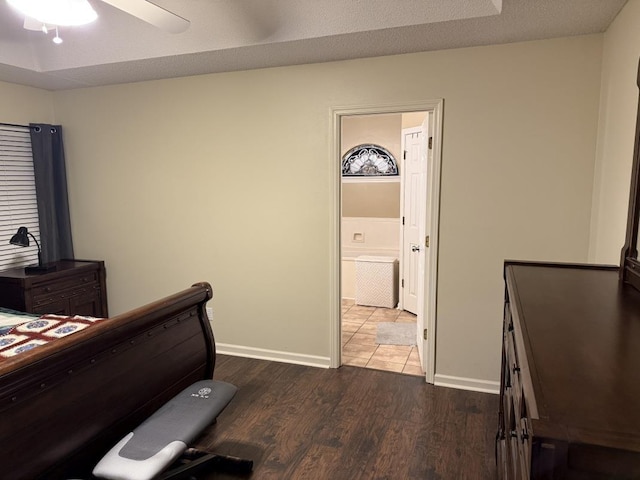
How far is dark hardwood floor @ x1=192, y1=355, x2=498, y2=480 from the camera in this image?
7.50 feet

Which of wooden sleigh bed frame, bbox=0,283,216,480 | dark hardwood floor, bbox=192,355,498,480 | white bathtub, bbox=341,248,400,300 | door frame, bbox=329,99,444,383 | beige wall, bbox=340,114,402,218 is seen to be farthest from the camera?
white bathtub, bbox=341,248,400,300

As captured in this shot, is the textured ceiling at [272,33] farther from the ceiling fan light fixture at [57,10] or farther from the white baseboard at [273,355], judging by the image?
the white baseboard at [273,355]

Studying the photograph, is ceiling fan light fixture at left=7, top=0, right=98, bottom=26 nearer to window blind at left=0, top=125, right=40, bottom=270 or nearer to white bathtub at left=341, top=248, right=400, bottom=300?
window blind at left=0, top=125, right=40, bottom=270

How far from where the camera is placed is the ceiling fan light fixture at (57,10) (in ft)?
5.98

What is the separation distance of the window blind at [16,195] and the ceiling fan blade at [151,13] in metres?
2.56

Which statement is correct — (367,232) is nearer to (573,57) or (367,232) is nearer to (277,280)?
(277,280)

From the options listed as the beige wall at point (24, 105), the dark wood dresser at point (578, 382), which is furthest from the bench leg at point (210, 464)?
the beige wall at point (24, 105)

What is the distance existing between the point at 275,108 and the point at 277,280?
1382 millimetres

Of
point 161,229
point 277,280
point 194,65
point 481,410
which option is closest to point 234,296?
point 277,280

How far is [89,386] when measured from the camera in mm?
1747

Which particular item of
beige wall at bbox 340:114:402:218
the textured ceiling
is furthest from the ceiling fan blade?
beige wall at bbox 340:114:402:218

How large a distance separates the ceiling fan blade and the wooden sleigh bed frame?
1353 millimetres

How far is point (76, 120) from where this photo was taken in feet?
13.2

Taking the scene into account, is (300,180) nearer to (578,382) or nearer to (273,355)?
(273,355)
